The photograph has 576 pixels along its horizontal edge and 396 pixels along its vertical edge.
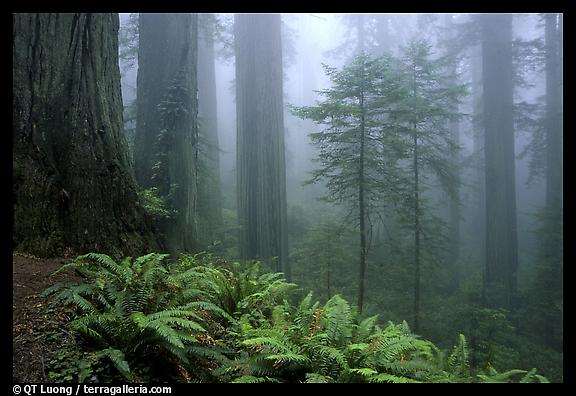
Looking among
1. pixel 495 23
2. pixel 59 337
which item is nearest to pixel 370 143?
pixel 59 337

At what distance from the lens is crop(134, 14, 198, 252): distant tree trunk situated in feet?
20.2

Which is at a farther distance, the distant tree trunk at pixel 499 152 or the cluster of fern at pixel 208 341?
the distant tree trunk at pixel 499 152

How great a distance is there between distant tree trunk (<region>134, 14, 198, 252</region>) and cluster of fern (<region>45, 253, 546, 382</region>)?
8.61 feet

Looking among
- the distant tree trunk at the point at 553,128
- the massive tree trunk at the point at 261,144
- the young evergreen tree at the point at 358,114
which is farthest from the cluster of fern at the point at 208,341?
the distant tree trunk at the point at 553,128

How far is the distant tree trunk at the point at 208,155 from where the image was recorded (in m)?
11.2

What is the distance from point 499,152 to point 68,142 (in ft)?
56.8

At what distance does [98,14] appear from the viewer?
4.40 metres

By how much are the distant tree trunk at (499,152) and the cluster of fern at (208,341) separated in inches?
531

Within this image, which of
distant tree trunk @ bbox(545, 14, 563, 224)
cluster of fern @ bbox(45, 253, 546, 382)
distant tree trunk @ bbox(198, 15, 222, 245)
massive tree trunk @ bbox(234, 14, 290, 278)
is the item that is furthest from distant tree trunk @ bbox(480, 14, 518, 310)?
cluster of fern @ bbox(45, 253, 546, 382)

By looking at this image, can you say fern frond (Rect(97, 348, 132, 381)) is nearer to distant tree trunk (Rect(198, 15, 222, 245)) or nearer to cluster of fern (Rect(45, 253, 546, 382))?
cluster of fern (Rect(45, 253, 546, 382))

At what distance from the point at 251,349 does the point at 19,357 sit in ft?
5.96

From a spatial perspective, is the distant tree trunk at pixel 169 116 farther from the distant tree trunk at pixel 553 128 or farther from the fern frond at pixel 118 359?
the distant tree trunk at pixel 553 128
